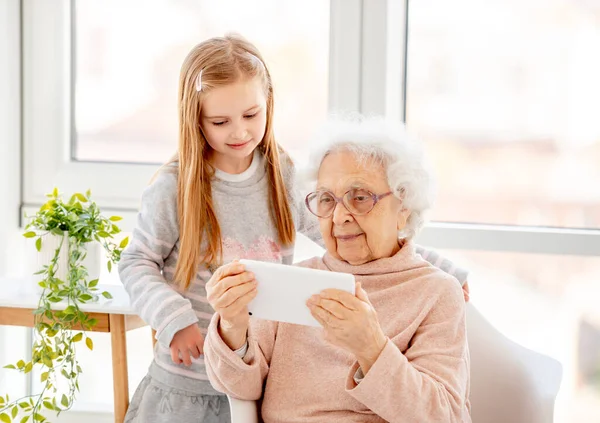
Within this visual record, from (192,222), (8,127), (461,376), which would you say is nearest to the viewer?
(461,376)

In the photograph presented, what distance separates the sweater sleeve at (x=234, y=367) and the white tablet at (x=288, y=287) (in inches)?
5.4

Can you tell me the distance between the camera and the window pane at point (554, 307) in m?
2.70

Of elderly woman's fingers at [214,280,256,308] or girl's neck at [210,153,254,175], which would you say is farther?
girl's neck at [210,153,254,175]

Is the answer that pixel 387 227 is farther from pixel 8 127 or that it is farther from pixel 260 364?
pixel 8 127

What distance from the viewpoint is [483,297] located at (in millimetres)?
2760

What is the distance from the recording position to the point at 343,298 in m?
1.53

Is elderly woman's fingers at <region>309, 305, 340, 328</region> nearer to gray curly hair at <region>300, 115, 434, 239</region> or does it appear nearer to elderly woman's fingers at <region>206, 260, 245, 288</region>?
elderly woman's fingers at <region>206, 260, 245, 288</region>

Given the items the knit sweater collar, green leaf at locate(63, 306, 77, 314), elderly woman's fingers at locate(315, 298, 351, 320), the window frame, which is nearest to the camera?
elderly woman's fingers at locate(315, 298, 351, 320)

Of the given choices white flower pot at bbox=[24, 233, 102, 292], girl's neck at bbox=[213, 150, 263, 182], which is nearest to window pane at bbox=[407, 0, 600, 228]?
girl's neck at bbox=[213, 150, 263, 182]

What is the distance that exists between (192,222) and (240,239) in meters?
0.14

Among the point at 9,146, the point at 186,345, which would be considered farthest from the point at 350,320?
the point at 9,146

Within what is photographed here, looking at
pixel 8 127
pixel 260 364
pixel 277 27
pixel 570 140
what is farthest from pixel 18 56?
pixel 570 140

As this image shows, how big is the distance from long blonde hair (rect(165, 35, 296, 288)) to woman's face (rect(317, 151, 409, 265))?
372mm

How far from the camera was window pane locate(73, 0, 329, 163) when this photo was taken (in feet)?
9.14
